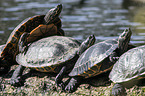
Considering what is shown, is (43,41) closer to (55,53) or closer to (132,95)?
(55,53)

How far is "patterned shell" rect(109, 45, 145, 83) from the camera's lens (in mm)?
2862

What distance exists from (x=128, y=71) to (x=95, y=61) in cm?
51

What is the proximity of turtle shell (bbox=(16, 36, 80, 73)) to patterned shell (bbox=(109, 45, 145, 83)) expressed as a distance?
0.82 m

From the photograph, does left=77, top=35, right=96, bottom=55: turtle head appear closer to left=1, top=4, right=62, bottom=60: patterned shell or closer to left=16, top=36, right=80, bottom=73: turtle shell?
left=16, top=36, right=80, bottom=73: turtle shell

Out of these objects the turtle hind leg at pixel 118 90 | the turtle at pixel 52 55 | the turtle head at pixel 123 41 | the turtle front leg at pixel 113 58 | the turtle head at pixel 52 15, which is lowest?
the turtle hind leg at pixel 118 90

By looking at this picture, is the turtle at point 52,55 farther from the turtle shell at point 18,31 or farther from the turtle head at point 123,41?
the turtle head at point 123,41

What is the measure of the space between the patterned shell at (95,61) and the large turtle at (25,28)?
1.22 meters

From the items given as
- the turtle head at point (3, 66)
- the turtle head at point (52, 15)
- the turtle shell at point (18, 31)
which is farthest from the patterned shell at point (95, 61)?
the turtle head at point (3, 66)

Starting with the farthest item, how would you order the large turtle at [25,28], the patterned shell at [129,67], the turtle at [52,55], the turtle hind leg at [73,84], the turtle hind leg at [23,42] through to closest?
the large turtle at [25,28]
the turtle hind leg at [23,42]
the turtle at [52,55]
the turtle hind leg at [73,84]
the patterned shell at [129,67]

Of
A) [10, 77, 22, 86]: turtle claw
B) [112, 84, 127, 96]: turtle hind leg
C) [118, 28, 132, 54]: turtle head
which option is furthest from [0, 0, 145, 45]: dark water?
[112, 84, 127, 96]: turtle hind leg

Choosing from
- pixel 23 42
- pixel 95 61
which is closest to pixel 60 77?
pixel 95 61

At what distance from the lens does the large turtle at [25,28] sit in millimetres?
4168

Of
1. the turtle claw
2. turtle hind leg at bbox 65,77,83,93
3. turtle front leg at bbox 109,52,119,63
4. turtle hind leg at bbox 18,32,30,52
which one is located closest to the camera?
turtle front leg at bbox 109,52,119,63

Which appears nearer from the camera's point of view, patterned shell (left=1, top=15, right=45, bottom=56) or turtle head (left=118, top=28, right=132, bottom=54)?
turtle head (left=118, top=28, right=132, bottom=54)
